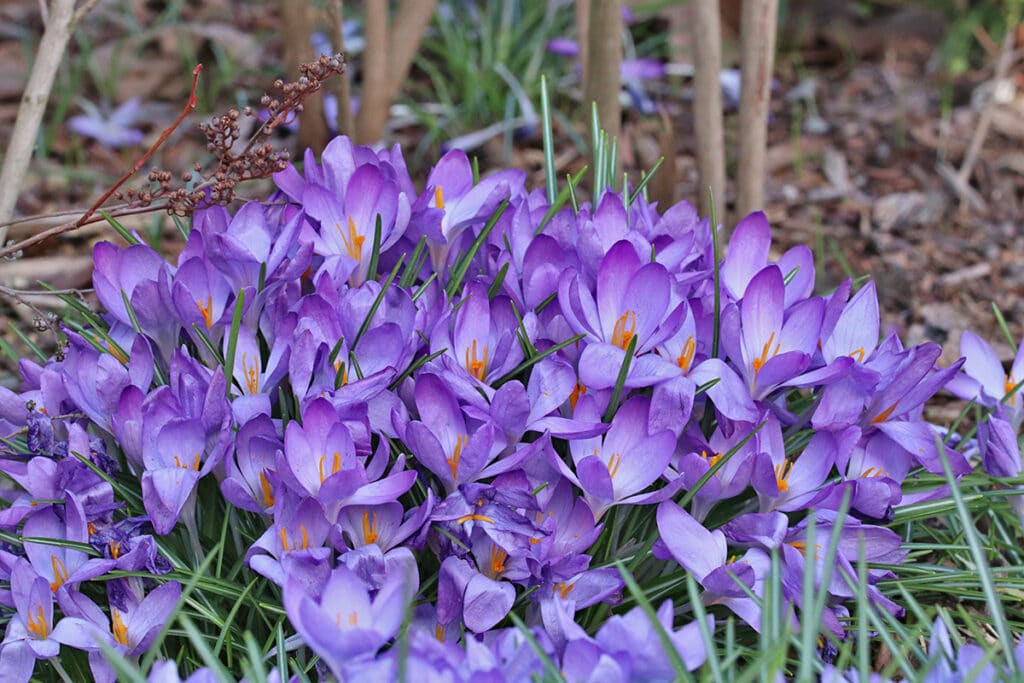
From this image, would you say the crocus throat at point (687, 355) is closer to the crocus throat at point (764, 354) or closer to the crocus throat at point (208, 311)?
the crocus throat at point (764, 354)

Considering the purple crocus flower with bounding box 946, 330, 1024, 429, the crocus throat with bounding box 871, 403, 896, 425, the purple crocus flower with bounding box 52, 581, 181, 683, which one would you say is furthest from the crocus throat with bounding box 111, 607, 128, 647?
the purple crocus flower with bounding box 946, 330, 1024, 429

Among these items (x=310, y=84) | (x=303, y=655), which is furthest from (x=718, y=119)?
(x=303, y=655)

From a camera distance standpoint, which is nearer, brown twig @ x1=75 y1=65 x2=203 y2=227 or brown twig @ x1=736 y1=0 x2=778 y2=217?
brown twig @ x1=75 y1=65 x2=203 y2=227

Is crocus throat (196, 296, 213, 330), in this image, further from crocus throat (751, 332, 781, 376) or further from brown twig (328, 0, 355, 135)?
brown twig (328, 0, 355, 135)

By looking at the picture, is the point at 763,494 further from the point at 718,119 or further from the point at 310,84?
the point at 718,119

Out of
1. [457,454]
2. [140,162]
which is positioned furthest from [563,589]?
[140,162]

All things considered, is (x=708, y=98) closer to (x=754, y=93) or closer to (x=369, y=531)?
(x=754, y=93)
